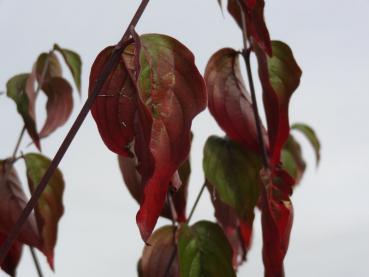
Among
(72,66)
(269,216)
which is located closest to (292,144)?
(72,66)

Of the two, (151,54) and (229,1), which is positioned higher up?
(229,1)

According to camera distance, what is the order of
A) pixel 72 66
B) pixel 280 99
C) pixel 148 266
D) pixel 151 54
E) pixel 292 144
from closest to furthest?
pixel 151 54 < pixel 280 99 < pixel 148 266 < pixel 72 66 < pixel 292 144

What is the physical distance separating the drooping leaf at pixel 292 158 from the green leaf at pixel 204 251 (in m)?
0.30

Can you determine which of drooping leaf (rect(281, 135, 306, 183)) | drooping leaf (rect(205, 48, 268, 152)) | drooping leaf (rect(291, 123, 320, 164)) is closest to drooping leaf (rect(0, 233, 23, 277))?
drooping leaf (rect(205, 48, 268, 152))

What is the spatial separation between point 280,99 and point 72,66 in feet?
0.95

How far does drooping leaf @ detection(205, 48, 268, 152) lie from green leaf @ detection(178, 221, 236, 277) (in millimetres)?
81

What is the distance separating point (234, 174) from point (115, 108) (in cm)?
20

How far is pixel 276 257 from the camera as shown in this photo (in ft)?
1.44

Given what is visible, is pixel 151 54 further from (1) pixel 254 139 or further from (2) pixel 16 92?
(2) pixel 16 92

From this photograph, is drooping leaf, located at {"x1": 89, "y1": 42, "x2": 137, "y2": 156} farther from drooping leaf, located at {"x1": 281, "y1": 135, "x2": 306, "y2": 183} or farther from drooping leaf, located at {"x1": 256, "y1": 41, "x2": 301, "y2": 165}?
drooping leaf, located at {"x1": 281, "y1": 135, "x2": 306, "y2": 183}

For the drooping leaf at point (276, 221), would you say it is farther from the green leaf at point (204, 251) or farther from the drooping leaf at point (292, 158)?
the drooping leaf at point (292, 158)

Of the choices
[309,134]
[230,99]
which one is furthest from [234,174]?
[309,134]

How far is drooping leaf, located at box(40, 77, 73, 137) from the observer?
28.2 inches

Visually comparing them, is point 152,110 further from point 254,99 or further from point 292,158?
point 292,158
